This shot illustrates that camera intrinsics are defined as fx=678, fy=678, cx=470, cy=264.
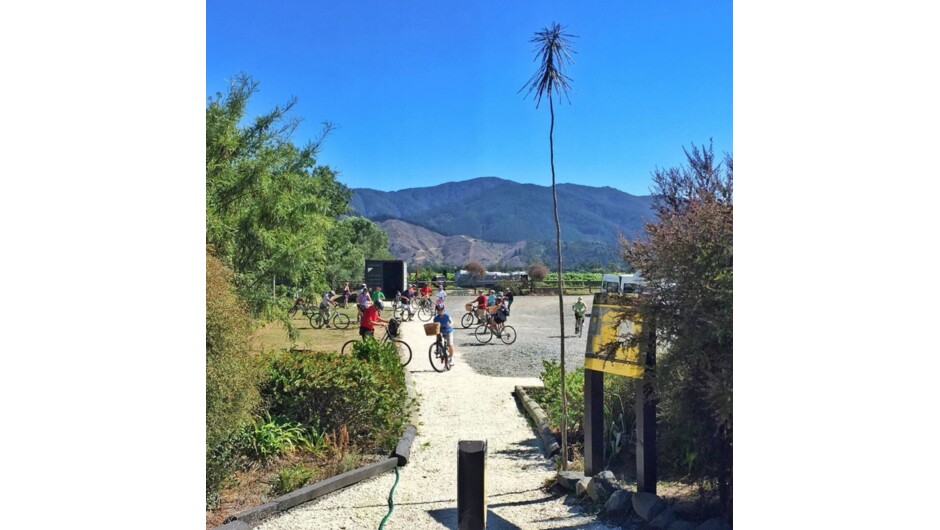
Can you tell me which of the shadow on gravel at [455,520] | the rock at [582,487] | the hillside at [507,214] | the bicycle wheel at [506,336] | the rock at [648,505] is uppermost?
the hillside at [507,214]

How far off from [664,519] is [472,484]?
2.81ft

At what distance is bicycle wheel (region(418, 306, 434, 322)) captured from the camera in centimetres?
1332

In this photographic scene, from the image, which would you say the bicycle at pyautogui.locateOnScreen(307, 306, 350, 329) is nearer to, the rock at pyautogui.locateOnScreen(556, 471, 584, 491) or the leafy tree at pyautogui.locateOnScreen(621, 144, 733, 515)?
the rock at pyautogui.locateOnScreen(556, 471, 584, 491)

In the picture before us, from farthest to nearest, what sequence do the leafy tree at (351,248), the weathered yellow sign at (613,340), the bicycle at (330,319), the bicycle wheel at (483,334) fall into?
the bicycle at (330,319) < the leafy tree at (351,248) < the bicycle wheel at (483,334) < the weathered yellow sign at (613,340)

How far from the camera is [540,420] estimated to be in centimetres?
456

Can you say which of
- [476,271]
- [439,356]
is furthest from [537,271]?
[439,356]

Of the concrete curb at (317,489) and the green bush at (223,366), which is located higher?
the green bush at (223,366)

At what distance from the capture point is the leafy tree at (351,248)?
10.0 meters

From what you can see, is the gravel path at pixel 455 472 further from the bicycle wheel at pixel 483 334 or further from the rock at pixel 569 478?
the bicycle wheel at pixel 483 334

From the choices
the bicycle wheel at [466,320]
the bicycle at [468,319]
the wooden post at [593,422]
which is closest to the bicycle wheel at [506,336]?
the bicycle at [468,319]

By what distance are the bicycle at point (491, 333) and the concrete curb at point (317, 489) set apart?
5305 mm
